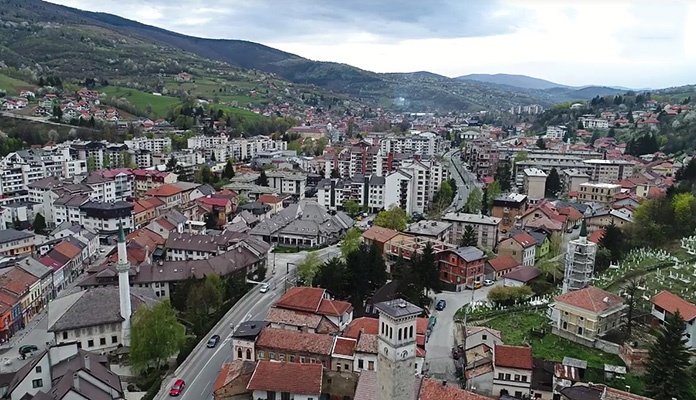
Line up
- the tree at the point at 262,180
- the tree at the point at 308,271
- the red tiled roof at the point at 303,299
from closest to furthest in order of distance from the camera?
the red tiled roof at the point at 303,299 → the tree at the point at 308,271 → the tree at the point at 262,180

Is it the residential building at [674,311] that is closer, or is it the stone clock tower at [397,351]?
the stone clock tower at [397,351]

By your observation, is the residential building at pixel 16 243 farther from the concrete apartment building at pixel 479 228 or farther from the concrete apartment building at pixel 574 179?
the concrete apartment building at pixel 574 179

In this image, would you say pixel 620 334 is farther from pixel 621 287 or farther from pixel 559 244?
pixel 559 244

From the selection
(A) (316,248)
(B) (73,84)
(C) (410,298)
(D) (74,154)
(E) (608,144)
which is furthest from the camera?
(B) (73,84)

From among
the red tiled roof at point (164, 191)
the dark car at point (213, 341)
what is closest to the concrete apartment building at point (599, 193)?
the dark car at point (213, 341)

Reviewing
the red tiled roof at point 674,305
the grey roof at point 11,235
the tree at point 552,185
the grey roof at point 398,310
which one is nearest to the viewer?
the grey roof at point 398,310

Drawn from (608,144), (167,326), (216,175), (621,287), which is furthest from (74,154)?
(608,144)
